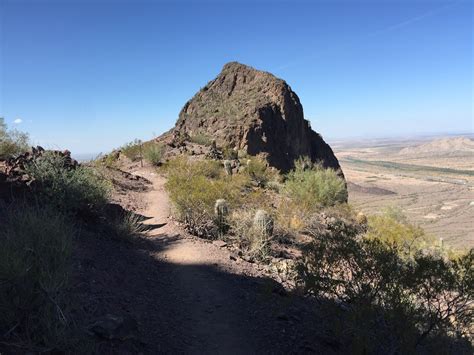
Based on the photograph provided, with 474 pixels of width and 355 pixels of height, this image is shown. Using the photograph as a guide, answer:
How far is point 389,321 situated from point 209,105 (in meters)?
26.6

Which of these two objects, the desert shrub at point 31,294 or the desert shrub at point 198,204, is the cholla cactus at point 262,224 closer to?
the desert shrub at point 198,204

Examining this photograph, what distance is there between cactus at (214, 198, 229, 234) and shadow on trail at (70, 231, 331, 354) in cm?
244

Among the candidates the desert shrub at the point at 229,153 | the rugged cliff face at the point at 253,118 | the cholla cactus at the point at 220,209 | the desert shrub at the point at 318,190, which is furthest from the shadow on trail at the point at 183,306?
the rugged cliff face at the point at 253,118

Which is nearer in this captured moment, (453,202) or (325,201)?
(325,201)

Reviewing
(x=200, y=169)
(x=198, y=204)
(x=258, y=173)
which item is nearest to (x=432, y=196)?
(x=258, y=173)

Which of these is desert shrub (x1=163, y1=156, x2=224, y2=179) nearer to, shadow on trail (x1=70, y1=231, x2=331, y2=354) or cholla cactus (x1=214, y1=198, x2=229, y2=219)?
cholla cactus (x1=214, y1=198, x2=229, y2=219)

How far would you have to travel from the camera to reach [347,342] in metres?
4.93

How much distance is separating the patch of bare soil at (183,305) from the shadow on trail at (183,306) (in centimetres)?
1

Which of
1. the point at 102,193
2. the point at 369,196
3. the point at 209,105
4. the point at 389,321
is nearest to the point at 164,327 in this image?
the point at 389,321

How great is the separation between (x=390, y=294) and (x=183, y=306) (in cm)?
310

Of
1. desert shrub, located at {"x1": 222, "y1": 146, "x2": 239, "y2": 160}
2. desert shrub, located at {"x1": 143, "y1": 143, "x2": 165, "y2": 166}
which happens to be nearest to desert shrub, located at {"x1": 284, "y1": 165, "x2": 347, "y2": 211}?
desert shrub, located at {"x1": 222, "y1": 146, "x2": 239, "y2": 160}

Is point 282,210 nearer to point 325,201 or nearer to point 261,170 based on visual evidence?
point 325,201

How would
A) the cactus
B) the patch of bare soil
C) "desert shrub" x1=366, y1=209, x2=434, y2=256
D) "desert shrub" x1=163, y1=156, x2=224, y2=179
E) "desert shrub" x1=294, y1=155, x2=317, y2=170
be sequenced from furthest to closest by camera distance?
1. "desert shrub" x1=294, y1=155, x2=317, y2=170
2. "desert shrub" x1=163, y1=156, x2=224, y2=179
3. "desert shrub" x1=366, y1=209, x2=434, y2=256
4. the cactus
5. the patch of bare soil

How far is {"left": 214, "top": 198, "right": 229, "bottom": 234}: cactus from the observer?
9.67 metres
